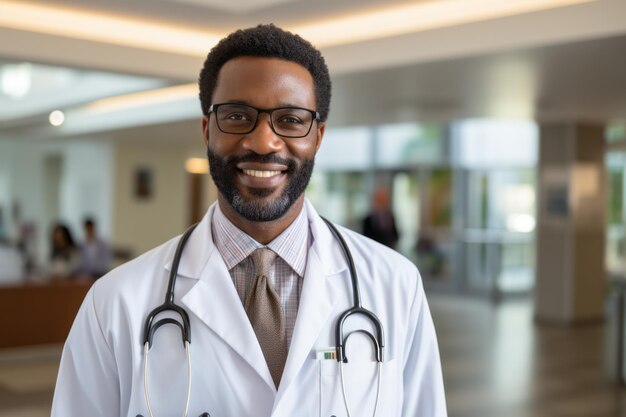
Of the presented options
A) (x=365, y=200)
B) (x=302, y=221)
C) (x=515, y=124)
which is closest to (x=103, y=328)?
(x=302, y=221)

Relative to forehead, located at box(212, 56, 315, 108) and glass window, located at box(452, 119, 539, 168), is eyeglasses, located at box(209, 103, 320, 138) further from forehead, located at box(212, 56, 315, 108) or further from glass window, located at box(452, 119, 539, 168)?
glass window, located at box(452, 119, 539, 168)

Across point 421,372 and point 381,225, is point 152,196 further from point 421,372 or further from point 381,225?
point 421,372

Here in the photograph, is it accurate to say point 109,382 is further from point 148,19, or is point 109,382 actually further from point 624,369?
point 624,369

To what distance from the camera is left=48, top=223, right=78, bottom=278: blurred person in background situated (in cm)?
1031

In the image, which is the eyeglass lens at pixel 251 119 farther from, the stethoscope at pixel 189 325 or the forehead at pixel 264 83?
the stethoscope at pixel 189 325

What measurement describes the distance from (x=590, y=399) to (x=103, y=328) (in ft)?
22.6

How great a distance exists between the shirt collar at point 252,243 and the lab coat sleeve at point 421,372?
27 centimetres

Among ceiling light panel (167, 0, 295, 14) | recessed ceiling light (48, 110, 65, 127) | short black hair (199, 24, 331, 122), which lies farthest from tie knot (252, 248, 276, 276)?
recessed ceiling light (48, 110, 65, 127)

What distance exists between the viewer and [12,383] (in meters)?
8.02

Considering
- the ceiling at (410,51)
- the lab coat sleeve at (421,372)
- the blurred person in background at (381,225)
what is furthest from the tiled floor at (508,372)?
the lab coat sleeve at (421,372)

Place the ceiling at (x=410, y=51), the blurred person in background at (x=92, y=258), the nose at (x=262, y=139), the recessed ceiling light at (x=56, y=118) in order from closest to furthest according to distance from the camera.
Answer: the nose at (x=262, y=139) → the ceiling at (x=410, y=51) → the blurred person in background at (x=92, y=258) → the recessed ceiling light at (x=56, y=118)

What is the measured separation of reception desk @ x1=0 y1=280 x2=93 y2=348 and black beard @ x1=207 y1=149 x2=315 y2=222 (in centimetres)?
810

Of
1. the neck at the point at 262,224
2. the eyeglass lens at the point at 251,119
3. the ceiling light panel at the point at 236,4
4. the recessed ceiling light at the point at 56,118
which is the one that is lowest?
the neck at the point at 262,224

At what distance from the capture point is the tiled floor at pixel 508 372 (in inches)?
283
